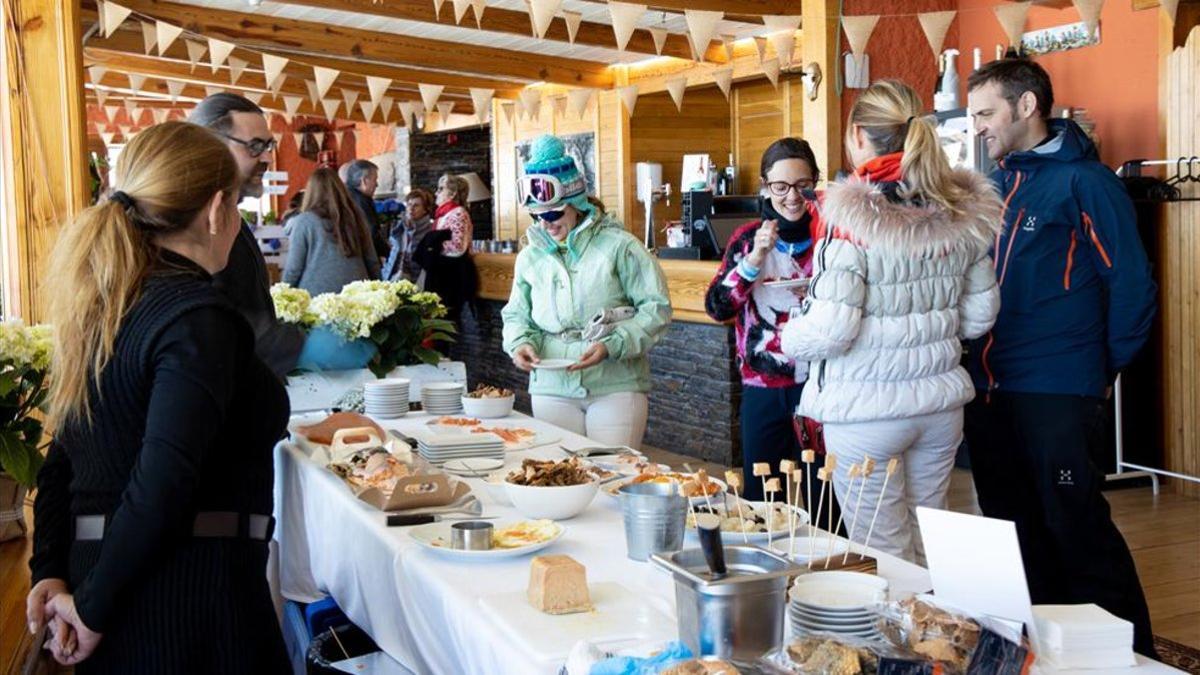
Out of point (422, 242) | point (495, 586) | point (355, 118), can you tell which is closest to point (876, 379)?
point (495, 586)

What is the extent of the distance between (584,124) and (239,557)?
10.1m

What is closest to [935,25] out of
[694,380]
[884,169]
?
[694,380]

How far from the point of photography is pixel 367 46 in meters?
9.38

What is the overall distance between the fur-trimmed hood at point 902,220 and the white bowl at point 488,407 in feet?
3.87

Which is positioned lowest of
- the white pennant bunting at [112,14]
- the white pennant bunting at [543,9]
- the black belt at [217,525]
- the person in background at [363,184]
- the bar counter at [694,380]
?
the bar counter at [694,380]

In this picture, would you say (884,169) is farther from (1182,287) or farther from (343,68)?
(343,68)

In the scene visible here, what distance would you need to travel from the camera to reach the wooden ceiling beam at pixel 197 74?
11.1 metres

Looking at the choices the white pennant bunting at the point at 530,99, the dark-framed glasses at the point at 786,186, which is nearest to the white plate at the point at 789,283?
the dark-framed glasses at the point at 786,186

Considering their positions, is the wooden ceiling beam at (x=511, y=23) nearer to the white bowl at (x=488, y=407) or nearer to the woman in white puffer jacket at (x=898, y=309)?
the white bowl at (x=488, y=407)

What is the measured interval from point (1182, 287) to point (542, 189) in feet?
12.1

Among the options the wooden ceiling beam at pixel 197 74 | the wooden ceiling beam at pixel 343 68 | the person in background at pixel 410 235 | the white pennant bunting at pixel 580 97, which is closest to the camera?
the person in background at pixel 410 235

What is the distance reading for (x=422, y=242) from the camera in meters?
8.48

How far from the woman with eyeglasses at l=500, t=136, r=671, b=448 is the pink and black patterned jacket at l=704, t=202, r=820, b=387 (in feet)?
0.63

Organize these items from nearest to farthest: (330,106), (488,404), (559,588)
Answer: (559,588) → (488,404) → (330,106)
